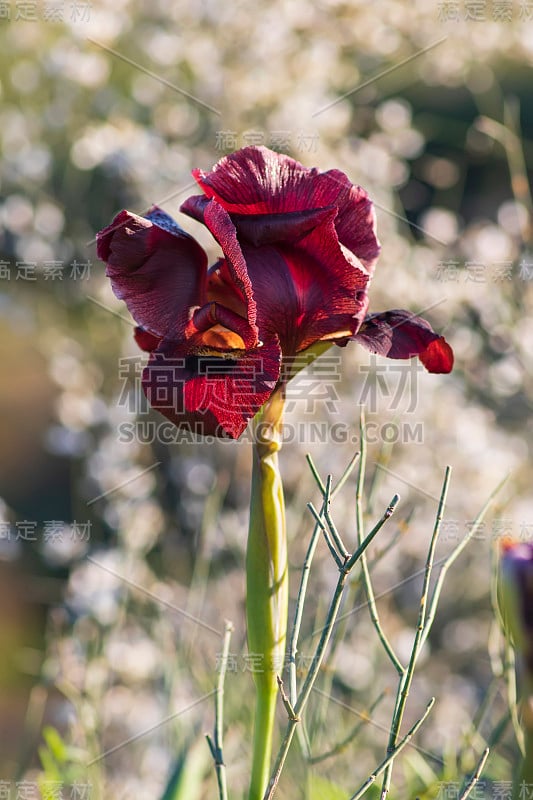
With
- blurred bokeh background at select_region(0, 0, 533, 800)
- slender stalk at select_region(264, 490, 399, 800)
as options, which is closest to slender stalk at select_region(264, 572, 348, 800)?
slender stalk at select_region(264, 490, 399, 800)

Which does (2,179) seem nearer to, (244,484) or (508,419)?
(244,484)


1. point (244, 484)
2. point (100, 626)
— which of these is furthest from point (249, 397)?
point (244, 484)

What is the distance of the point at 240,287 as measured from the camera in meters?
0.37

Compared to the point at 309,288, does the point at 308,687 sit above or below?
below

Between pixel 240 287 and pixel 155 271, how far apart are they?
0.05 meters

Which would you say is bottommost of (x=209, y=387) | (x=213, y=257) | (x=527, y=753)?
(x=527, y=753)

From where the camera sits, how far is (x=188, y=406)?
39 centimetres

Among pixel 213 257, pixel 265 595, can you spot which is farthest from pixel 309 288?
pixel 213 257

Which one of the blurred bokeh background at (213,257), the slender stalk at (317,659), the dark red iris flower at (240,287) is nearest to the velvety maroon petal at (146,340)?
the dark red iris flower at (240,287)

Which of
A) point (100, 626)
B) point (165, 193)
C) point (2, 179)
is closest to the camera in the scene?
point (100, 626)

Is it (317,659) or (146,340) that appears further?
(146,340)

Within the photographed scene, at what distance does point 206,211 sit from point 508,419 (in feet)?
3.99

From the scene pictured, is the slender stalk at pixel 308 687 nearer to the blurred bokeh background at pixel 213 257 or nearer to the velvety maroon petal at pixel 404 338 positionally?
the velvety maroon petal at pixel 404 338

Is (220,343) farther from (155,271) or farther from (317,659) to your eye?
(317,659)
